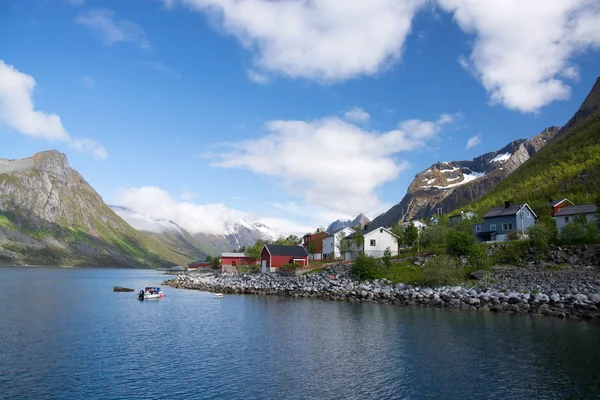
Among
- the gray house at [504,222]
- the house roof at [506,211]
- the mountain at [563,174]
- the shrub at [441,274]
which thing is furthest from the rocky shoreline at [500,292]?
the mountain at [563,174]

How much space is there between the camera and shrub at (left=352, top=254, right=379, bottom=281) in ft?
220

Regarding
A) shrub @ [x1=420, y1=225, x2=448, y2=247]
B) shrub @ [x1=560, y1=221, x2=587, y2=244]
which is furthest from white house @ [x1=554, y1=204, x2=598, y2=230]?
shrub @ [x1=420, y1=225, x2=448, y2=247]

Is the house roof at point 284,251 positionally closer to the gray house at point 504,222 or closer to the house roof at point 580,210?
the gray house at point 504,222

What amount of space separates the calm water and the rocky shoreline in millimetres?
4009

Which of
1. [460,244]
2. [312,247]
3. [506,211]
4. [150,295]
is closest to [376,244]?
[460,244]

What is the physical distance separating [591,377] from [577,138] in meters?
170

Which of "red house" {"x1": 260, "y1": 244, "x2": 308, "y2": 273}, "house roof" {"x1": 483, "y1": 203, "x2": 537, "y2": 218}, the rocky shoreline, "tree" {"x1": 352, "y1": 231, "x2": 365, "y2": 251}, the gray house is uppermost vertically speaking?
"house roof" {"x1": 483, "y1": 203, "x2": 537, "y2": 218}

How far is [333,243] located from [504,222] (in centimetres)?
3668

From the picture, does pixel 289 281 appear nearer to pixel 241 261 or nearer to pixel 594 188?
pixel 241 261

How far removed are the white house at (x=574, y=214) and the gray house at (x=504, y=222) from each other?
5.28 meters

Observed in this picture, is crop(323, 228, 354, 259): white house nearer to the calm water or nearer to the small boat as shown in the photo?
the small boat

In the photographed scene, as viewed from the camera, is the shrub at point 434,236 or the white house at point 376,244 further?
the white house at point 376,244

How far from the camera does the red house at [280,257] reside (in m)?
97.4

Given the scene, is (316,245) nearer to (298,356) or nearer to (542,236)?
(542,236)
